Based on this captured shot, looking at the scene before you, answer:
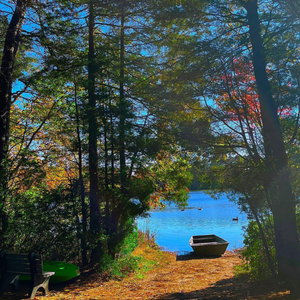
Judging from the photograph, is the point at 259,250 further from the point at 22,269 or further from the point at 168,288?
the point at 22,269

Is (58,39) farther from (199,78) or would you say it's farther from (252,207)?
(252,207)

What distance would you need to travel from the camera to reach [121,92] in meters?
7.89

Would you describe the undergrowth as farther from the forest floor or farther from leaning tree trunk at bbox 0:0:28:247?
leaning tree trunk at bbox 0:0:28:247

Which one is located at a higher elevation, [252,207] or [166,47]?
[166,47]

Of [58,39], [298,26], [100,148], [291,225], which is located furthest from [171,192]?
[58,39]

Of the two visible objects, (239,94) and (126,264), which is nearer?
(239,94)

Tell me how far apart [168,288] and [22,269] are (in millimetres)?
2978

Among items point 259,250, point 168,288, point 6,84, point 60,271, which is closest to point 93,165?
point 60,271

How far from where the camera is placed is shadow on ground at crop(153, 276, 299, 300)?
4.52 meters

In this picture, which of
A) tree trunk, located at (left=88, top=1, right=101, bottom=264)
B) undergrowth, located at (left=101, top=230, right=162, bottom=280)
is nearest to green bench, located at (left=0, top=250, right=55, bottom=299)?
undergrowth, located at (left=101, top=230, right=162, bottom=280)

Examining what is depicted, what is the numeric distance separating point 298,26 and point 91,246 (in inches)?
259

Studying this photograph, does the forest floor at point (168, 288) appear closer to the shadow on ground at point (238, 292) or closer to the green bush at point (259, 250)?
the shadow on ground at point (238, 292)

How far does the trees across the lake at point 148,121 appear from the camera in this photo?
207 inches

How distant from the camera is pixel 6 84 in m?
6.75
